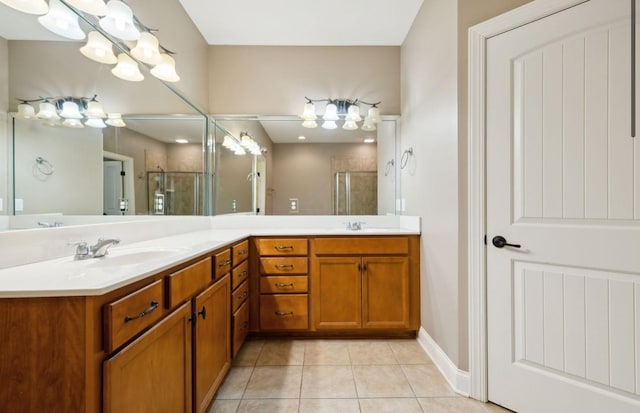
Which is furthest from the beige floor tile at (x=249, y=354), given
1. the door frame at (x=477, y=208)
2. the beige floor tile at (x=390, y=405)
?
the door frame at (x=477, y=208)

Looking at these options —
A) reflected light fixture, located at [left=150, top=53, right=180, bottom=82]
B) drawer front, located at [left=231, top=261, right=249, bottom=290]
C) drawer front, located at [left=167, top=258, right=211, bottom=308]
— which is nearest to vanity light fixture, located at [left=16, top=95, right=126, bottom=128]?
reflected light fixture, located at [left=150, top=53, right=180, bottom=82]

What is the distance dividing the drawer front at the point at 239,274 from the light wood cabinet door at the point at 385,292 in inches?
36.5

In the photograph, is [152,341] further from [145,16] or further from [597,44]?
[597,44]

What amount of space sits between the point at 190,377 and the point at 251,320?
3.17ft

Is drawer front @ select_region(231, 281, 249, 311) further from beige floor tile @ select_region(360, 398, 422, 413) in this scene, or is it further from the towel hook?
the towel hook

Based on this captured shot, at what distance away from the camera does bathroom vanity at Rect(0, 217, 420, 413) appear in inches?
27.6

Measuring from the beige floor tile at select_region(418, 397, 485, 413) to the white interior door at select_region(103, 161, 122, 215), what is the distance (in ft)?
6.72

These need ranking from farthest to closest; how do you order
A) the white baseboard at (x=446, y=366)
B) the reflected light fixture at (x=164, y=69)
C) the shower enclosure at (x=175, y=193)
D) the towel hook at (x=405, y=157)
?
1. the towel hook at (x=405, y=157)
2. the shower enclosure at (x=175, y=193)
3. the reflected light fixture at (x=164, y=69)
4. the white baseboard at (x=446, y=366)

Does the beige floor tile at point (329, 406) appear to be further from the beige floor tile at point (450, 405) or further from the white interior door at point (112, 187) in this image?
the white interior door at point (112, 187)

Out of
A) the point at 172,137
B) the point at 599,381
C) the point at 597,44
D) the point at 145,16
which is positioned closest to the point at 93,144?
the point at 172,137

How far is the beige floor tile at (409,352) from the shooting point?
1939 millimetres

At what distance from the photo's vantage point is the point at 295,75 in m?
2.63

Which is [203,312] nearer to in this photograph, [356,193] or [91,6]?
[91,6]

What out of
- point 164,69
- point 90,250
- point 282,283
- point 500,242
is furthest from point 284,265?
point 164,69
